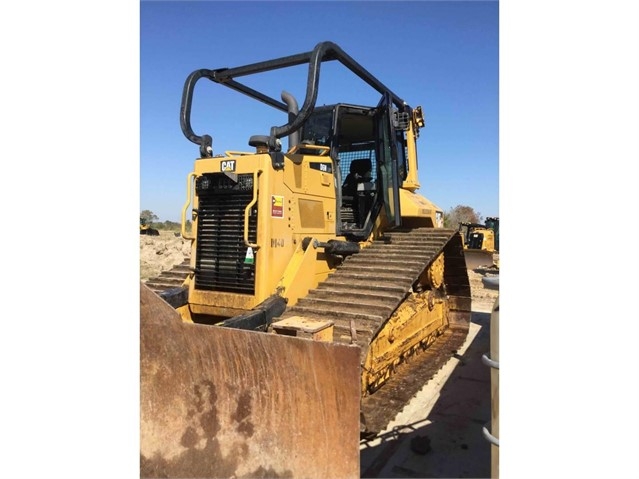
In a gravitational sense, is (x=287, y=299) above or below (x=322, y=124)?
below

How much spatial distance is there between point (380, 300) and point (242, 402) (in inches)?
65.2

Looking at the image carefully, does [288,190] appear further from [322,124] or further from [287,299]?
[322,124]

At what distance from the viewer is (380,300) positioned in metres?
3.85

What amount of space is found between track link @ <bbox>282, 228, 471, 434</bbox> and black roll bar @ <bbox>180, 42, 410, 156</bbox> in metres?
1.45

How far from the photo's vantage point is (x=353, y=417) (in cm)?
239

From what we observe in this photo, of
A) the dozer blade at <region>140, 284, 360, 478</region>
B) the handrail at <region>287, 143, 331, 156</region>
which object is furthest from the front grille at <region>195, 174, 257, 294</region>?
the dozer blade at <region>140, 284, 360, 478</region>

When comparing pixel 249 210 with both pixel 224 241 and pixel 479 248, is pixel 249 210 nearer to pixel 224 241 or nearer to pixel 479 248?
pixel 224 241

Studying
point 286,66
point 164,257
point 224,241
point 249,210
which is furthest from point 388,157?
point 164,257

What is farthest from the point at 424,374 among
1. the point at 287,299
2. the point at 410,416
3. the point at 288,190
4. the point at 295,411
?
the point at 295,411

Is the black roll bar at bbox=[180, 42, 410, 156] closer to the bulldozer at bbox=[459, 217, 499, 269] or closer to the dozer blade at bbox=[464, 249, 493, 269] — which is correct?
the dozer blade at bbox=[464, 249, 493, 269]

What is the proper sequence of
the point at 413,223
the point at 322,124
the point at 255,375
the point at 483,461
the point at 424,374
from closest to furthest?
the point at 255,375
the point at 483,461
the point at 424,374
the point at 322,124
the point at 413,223

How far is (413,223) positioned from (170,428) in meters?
4.34

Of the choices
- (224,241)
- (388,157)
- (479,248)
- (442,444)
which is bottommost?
(442,444)

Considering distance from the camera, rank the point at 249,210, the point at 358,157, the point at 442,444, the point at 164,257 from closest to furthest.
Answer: the point at 442,444
the point at 249,210
the point at 358,157
the point at 164,257
